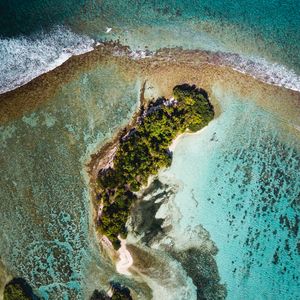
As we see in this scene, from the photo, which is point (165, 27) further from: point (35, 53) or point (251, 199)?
point (251, 199)

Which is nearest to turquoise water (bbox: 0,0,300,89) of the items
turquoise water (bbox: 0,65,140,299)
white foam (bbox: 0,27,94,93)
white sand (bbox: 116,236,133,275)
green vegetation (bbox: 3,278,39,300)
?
white foam (bbox: 0,27,94,93)

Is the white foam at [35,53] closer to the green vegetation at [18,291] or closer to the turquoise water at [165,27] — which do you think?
the turquoise water at [165,27]

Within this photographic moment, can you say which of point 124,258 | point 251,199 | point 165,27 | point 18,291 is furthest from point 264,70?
point 18,291

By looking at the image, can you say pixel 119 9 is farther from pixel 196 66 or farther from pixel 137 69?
pixel 196 66

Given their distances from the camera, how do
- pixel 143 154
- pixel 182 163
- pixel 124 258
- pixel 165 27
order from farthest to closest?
pixel 165 27
pixel 182 163
pixel 124 258
pixel 143 154

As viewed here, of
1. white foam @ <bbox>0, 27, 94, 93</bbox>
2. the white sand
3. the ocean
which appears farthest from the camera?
the ocean

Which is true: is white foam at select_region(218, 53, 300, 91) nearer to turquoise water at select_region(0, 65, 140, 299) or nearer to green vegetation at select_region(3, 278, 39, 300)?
turquoise water at select_region(0, 65, 140, 299)

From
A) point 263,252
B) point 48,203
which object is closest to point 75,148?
point 48,203
